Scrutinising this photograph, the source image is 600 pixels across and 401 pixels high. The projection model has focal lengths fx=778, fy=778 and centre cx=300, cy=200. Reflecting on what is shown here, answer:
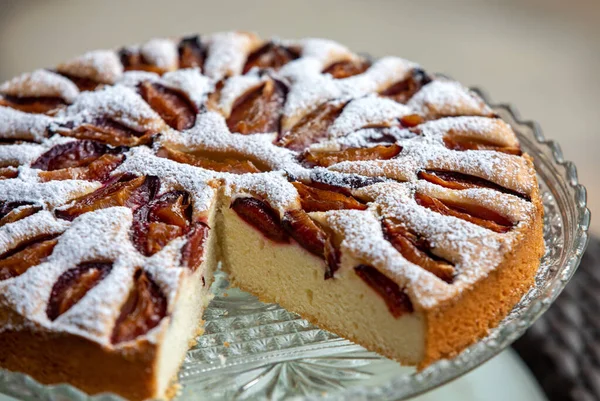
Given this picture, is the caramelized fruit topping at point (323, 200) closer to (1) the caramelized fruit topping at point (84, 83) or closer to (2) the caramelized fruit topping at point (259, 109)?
(2) the caramelized fruit topping at point (259, 109)

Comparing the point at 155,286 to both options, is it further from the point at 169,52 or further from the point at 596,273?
the point at 596,273

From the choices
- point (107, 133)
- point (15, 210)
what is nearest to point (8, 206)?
point (15, 210)

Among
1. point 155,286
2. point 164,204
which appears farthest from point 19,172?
point 155,286

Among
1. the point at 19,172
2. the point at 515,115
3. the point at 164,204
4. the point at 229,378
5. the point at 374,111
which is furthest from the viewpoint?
the point at 515,115

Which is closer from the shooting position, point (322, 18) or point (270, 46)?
point (270, 46)

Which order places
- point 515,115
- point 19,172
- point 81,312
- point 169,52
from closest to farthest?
point 81,312
point 19,172
point 515,115
point 169,52

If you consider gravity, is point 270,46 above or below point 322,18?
above

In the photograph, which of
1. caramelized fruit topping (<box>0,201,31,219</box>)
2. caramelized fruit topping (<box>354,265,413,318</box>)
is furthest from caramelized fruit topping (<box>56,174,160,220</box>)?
caramelized fruit topping (<box>354,265,413,318</box>)
